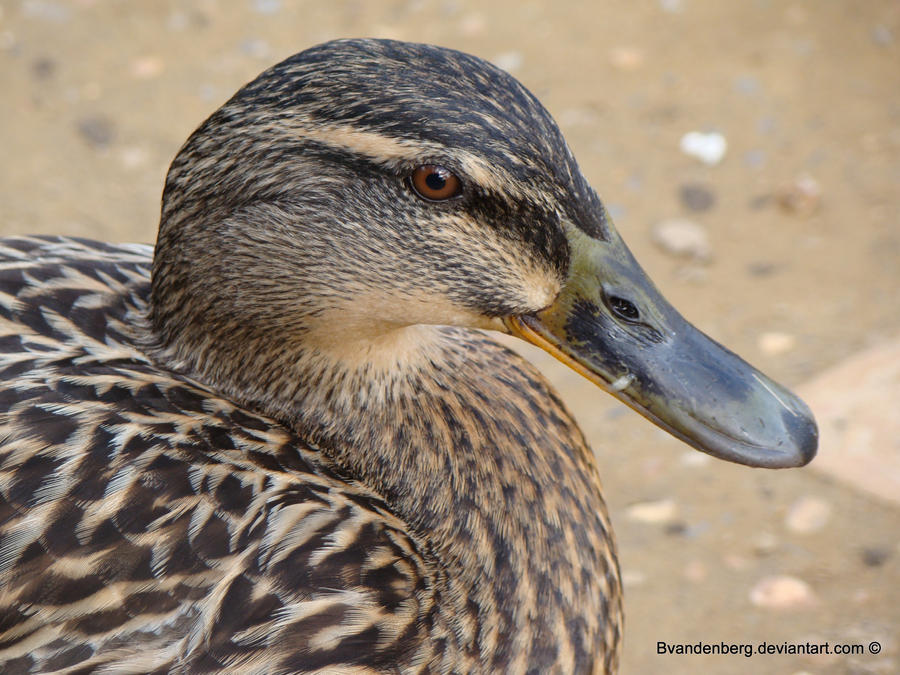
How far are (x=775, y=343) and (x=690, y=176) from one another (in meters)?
0.88

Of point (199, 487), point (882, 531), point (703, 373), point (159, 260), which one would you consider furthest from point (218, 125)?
point (882, 531)

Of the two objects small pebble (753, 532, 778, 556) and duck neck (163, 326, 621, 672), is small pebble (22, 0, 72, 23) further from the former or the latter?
small pebble (753, 532, 778, 556)

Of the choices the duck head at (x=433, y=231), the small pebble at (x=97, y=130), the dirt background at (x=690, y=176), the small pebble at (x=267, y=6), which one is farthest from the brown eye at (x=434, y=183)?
the small pebble at (x=267, y=6)

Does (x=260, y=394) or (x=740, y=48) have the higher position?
(x=740, y=48)

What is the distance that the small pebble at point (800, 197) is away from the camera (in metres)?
3.82

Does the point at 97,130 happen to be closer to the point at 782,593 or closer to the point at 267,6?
the point at 267,6

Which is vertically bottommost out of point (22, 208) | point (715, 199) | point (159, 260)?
point (22, 208)

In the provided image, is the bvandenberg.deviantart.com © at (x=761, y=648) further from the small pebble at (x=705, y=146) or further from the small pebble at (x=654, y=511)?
the small pebble at (x=705, y=146)

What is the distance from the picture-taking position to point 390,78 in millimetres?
1713

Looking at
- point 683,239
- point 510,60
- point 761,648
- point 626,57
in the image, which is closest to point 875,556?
point 761,648

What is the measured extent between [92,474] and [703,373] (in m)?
1.00

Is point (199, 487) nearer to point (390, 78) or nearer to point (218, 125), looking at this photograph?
point (218, 125)

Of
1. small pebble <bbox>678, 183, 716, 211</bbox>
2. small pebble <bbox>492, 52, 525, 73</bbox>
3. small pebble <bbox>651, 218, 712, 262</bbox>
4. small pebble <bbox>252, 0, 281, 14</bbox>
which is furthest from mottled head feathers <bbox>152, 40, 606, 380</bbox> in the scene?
small pebble <bbox>252, 0, 281, 14</bbox>

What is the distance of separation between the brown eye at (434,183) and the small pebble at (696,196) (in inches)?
91.6
